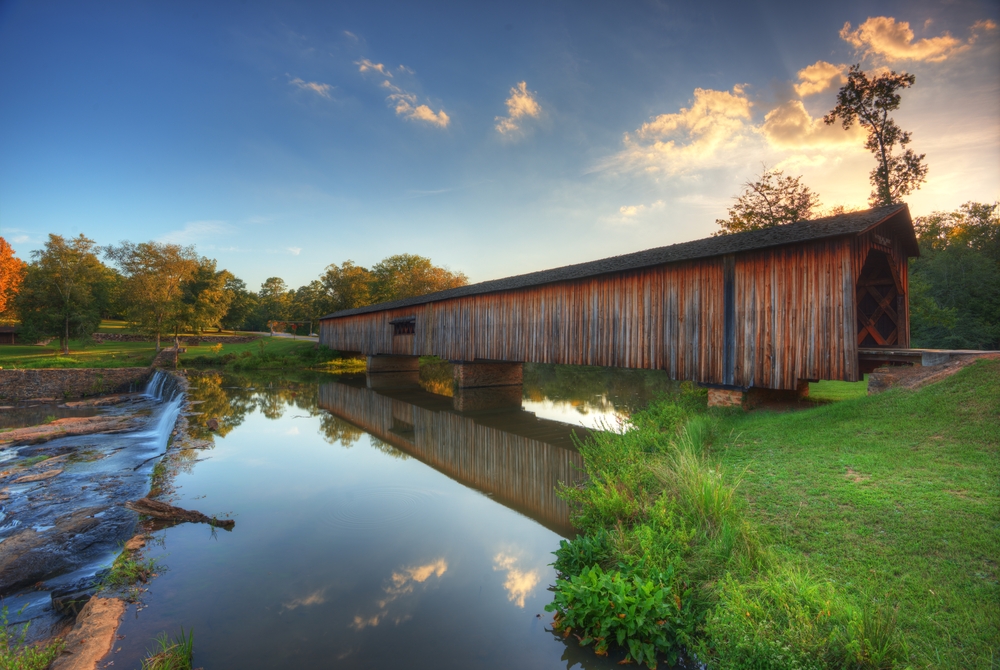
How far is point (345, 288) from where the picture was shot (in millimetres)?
44094

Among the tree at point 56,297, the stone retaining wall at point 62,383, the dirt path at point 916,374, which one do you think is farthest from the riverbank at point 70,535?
the tree at point 56,297

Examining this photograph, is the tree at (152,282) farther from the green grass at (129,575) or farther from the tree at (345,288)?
the green grass at (129,575)

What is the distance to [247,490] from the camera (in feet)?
24.0

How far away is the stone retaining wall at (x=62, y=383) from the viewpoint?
1820 cm

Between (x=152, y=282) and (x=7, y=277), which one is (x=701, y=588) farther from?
(x=7, y=277)

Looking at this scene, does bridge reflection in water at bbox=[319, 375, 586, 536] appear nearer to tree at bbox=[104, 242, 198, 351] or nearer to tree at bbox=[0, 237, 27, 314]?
tree at bbox=[104, 242, 198, 351]

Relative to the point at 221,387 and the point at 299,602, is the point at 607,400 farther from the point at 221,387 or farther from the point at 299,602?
the point at 221,387

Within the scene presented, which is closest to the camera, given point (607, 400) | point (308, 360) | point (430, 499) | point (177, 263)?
point (430, 499)

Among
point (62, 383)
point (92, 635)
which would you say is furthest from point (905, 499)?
point (62, 383)

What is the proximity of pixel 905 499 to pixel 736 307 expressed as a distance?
18.7 ft

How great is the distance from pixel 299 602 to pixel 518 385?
48.0 feet

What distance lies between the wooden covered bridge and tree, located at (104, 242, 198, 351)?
22730 millimetres

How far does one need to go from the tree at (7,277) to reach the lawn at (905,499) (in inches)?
1443

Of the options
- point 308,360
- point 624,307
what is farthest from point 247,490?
point 308,360
